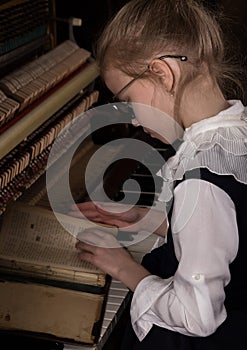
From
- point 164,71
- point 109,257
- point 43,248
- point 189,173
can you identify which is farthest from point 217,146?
point 43,248

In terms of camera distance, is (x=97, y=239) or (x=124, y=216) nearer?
(x=97, y=239)

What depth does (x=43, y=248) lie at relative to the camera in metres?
1.91

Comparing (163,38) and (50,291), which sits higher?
(163,38)

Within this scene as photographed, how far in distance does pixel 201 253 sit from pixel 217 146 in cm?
28

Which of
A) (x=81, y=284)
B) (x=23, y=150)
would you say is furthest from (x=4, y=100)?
(x=81, y=284)

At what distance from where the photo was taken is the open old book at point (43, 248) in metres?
1.83

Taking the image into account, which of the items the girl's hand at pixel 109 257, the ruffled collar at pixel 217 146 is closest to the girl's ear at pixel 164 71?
the ruffled collar at pixel 217 146

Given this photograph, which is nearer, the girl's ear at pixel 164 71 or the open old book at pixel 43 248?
the girl's ear at pixel 164 71

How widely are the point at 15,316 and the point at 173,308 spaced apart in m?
0.46

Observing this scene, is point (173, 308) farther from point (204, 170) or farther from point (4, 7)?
point (4, 7)

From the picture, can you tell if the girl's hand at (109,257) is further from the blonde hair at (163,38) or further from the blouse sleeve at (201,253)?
the blonde hair at (163,38)

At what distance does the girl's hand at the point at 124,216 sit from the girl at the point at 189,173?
0.89 feet

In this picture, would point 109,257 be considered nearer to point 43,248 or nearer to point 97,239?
point 97,239

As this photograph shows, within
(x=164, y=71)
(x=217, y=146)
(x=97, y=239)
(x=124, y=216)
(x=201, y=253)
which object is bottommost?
(x=124, y=216)
